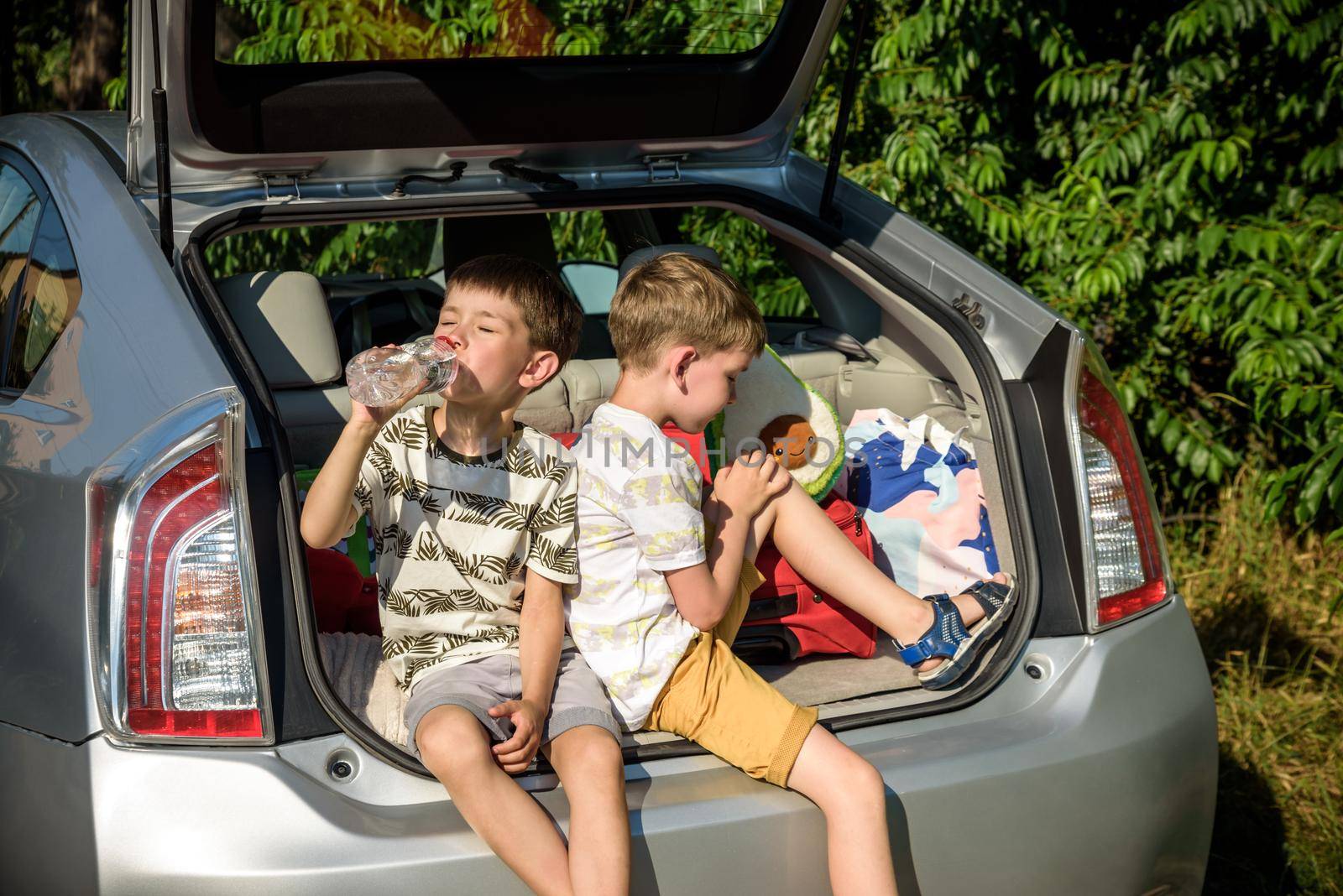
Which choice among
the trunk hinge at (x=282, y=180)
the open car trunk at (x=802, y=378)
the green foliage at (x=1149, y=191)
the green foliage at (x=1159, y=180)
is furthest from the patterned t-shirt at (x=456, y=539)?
the green foliage at (x=1159, y=180)

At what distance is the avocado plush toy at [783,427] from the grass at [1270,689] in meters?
1.25

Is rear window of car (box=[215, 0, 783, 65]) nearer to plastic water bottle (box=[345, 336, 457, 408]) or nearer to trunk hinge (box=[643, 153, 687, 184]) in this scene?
trunk hinge (box=[643, 153, 687, 184])

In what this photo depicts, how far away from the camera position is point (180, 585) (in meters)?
1.51

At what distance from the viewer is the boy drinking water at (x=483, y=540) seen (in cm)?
164

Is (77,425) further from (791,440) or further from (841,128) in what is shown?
(841,128)

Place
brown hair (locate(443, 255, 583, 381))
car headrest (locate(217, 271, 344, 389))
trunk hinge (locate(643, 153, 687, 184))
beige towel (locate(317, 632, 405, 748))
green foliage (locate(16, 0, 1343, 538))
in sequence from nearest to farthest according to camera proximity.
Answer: beige towel (locate(317, 632, 405, 748)), brown hair (locate(443, 255, 583, 381)), car headrest (locate(217, 271, 344, 389)), trunk hinge (locate(643, 153, 687, 184)), green foliage (locate(16, 0, 1343, 538))

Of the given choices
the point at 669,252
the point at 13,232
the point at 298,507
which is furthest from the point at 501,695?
the point at 13,232

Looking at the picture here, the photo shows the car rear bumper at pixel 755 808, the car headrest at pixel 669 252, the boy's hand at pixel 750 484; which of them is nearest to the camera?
the car rear bumper at pixel 755 808

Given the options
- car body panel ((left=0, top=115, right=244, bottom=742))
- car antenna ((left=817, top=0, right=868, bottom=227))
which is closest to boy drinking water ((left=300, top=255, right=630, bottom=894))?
car body panel ((left=0, top=115, right=244, bottom=742))

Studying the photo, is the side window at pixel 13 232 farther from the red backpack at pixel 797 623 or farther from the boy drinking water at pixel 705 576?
the red backpack at pixel 797 623

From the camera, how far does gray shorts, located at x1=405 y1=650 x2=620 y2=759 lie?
5.52 ft

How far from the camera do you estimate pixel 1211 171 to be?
3.95 metres

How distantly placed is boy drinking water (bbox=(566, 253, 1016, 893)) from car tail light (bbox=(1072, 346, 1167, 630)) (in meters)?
0.17

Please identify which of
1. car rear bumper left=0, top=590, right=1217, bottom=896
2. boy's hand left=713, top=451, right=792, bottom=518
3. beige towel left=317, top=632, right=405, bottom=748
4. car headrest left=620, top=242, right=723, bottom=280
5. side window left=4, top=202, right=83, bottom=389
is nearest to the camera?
car rear bumper left=0, top=590, right=1217, bottom=896
